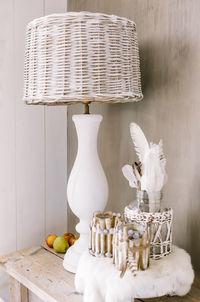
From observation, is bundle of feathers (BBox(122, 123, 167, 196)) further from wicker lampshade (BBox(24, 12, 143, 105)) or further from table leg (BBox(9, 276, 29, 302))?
table leg (BBox(9, 276, 29, 302))

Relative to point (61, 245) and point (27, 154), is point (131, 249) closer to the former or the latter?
point (61, 245)

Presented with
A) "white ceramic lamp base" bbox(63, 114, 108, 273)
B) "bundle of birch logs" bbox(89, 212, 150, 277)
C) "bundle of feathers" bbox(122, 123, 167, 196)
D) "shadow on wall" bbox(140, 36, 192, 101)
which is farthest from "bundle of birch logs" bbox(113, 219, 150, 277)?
"shadow on wall" bbox(140, 36, 192, 101)

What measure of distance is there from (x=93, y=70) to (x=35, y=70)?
188mm

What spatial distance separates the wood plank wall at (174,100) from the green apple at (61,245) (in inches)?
12.2

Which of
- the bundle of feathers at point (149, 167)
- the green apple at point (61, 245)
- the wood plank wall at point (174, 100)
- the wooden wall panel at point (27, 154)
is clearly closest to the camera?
the bundle of feathers at point (149, 167)

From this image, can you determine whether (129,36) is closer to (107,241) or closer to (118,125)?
(118,125)

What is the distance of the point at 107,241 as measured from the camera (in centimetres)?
95

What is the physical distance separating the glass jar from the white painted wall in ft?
2.18

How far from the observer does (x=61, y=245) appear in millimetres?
1250

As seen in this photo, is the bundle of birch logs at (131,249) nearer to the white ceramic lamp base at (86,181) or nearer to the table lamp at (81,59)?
the white ceramic lamp base at (86,181)

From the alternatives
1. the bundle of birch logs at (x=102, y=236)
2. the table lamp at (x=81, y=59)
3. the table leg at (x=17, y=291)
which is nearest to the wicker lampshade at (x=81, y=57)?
the table lamp at (x=81, y=59)

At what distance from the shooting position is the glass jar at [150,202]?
0.95 m

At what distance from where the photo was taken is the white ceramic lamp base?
1102 mm

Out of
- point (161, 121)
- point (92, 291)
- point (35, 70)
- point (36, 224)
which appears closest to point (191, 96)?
point (161, 121)
